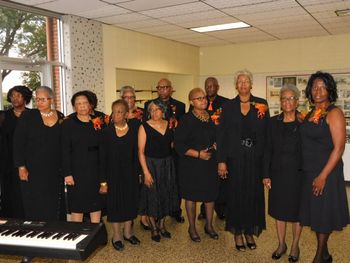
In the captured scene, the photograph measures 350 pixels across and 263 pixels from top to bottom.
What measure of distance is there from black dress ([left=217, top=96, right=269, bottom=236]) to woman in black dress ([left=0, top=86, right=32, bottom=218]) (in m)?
1.89

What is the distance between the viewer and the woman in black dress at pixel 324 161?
2.55 m

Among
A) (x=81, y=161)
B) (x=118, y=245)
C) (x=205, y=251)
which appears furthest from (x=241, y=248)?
(x=81, y=161)

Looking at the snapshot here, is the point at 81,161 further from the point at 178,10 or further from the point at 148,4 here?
the point at 178,10

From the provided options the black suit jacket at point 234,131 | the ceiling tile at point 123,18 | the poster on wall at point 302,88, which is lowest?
the black suit jacket at point 234,131

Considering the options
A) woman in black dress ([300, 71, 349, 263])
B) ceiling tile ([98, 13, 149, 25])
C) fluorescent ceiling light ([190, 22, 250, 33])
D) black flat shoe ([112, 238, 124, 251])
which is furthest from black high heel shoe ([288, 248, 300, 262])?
fluorescent ceiling light ([190, 22, 250, 33])

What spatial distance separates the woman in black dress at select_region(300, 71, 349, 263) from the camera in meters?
2.55

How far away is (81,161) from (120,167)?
0.36 m

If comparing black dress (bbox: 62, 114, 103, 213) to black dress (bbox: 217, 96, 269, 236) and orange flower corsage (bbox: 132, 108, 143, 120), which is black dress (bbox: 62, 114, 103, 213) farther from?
black dress (bbox: 217, 96, 269, 236)

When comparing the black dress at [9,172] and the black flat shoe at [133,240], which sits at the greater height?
the black dress at [9,172]

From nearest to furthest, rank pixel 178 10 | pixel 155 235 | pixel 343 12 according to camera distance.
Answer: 1. pixel 155 235
2. pixel 178 10
3. pixel 343 12

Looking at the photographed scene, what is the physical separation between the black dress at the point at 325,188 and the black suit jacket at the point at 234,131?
1.37ft

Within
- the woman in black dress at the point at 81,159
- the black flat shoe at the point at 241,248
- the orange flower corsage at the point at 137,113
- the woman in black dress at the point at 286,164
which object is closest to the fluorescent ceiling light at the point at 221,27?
the orange flower corsage at the point at 137,113

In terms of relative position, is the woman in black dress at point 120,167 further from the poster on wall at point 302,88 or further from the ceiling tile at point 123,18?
the poster on wall at point 302,88

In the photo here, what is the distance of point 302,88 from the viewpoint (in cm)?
708
